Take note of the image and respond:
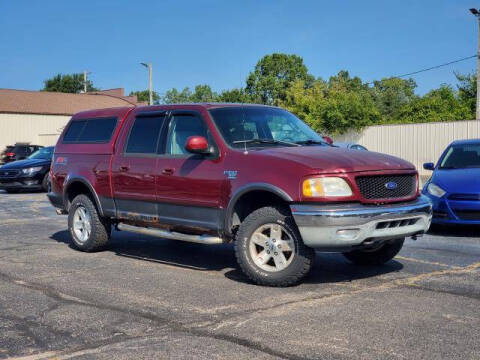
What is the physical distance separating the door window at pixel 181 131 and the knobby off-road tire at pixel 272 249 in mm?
1354

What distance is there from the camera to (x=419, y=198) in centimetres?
634

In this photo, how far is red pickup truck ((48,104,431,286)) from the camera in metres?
5.70

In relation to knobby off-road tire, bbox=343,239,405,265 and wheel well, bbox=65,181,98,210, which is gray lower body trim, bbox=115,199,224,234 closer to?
wheel well, bbox=65,181,98,210

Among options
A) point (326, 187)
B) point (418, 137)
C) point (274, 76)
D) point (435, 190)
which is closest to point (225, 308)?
point (326, 187)

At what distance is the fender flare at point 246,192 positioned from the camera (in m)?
5.82

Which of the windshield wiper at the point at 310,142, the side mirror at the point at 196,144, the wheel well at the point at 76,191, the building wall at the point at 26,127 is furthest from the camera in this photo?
the building wall at the point at 26,127

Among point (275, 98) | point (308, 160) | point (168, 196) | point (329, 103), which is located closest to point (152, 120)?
point (168, 196)

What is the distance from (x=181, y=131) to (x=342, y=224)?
2444 mm

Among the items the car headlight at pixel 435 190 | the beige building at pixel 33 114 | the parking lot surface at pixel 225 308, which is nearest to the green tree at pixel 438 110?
the beige building at pixel 33 114

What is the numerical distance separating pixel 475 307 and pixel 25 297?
3904 mm

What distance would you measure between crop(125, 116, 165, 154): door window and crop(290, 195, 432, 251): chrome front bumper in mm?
2328

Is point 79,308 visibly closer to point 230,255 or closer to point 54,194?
point 230,255

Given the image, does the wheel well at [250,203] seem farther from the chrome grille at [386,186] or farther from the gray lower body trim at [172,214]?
the chrome grille at [386,186]

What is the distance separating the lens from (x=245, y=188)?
611 cm
